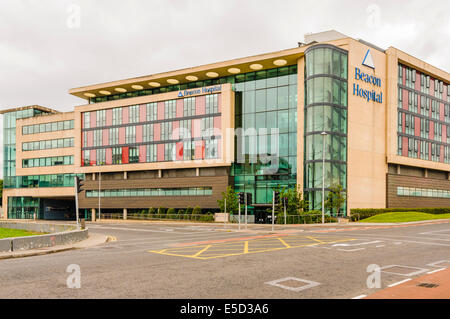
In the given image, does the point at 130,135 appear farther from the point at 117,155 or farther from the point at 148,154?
the point at 148,154

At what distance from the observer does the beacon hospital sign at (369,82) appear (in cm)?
5472

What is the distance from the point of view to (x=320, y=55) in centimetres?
5294

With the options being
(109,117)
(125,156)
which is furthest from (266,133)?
(109,117)

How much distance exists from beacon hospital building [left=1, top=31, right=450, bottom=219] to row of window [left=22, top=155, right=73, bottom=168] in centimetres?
54

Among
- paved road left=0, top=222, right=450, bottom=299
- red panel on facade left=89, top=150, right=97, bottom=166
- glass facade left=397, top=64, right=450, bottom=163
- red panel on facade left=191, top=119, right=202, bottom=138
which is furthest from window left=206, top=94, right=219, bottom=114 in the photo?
paved road left=0, top=222, right=450, bottom=299

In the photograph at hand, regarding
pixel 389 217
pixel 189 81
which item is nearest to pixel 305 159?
pixel 389 217

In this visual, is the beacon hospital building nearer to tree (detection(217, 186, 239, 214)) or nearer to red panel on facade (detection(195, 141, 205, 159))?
red panel on facade (detection(195, 141, 205, 159))

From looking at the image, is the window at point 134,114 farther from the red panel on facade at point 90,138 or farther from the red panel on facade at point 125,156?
the red panel on facade at point 90,138

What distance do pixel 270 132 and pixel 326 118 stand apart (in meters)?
9.20

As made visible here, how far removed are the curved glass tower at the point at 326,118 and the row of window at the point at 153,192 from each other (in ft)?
53.9

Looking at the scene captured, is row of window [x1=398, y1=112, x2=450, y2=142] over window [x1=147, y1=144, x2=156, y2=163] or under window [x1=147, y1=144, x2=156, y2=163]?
over

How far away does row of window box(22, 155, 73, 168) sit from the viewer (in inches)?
3004

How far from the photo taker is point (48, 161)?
78.8 meters
